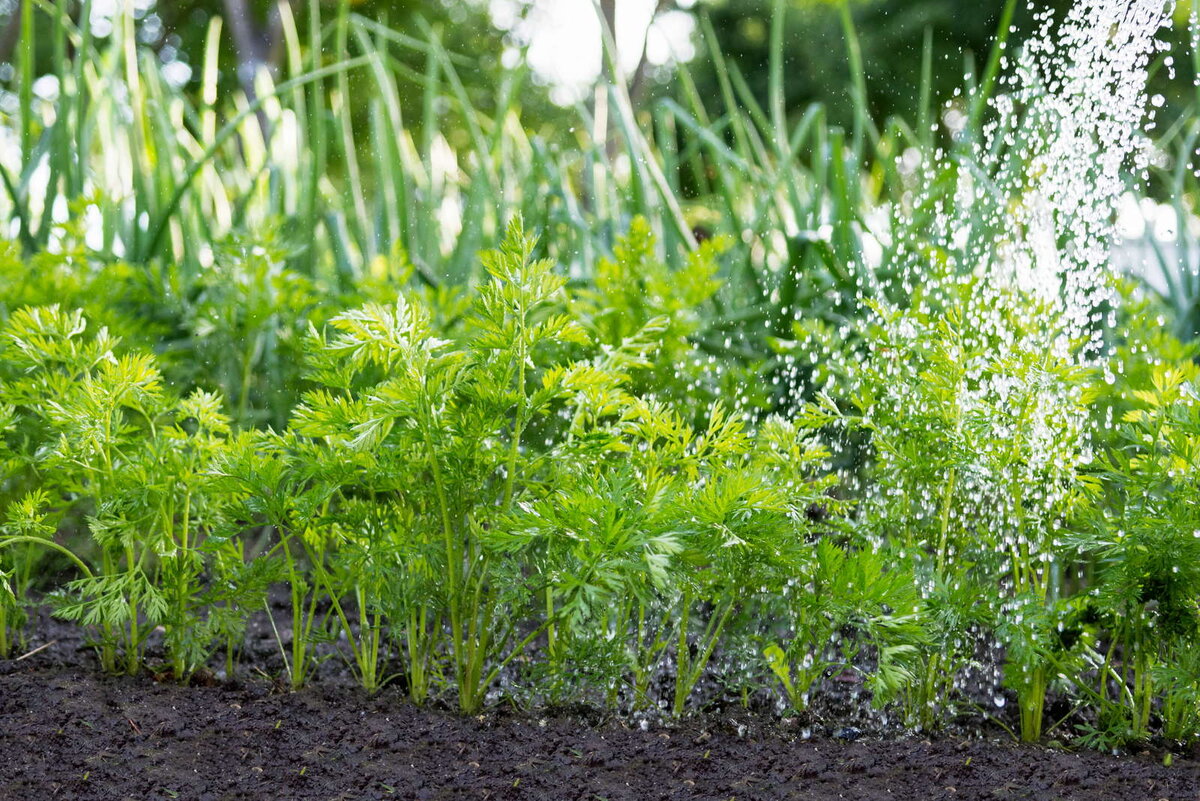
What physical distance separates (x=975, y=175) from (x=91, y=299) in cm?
225

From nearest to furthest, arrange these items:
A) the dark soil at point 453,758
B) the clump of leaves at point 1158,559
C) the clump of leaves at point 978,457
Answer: the dark soil at point 453,758, the clump of leaves at point 1158,559, the clump of leaves at point 978,457

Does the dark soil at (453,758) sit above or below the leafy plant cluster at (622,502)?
below

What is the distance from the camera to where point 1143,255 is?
11.0 feet

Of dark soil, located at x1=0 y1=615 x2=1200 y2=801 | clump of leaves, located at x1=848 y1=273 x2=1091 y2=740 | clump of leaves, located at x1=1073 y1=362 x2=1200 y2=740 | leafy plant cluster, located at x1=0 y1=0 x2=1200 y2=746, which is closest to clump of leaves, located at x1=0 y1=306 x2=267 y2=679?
leafy plant cluster, located at x1=0 y1=0 x2=1200 y2=746

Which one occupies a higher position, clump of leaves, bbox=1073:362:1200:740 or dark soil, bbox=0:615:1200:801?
clump of leaves, bbox=1073:362:1200:740

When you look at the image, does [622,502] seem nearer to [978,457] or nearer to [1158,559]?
[978,457]

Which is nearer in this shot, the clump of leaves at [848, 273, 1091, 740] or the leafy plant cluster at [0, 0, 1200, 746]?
the leafy plant cluster at [0, 0, 1200, 746]

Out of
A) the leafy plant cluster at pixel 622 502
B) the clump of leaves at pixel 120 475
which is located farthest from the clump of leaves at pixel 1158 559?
the clump of leaves at pixel 120 475

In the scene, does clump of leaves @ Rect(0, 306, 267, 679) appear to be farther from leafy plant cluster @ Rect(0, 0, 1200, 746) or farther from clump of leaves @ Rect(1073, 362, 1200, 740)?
clump of leaves @ Rect(1073, 362, 1200, 740)

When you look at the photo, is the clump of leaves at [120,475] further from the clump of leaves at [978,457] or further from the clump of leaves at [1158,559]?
the clump of leaves at [1158,559]

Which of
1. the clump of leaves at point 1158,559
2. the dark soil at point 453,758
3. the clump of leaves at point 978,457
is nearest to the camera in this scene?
the dark soil at point 453,758

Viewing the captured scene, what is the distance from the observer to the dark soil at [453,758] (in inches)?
55.9

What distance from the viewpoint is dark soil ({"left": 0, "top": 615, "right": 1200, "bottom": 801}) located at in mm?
1421

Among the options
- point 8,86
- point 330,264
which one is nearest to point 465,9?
point 8,86
